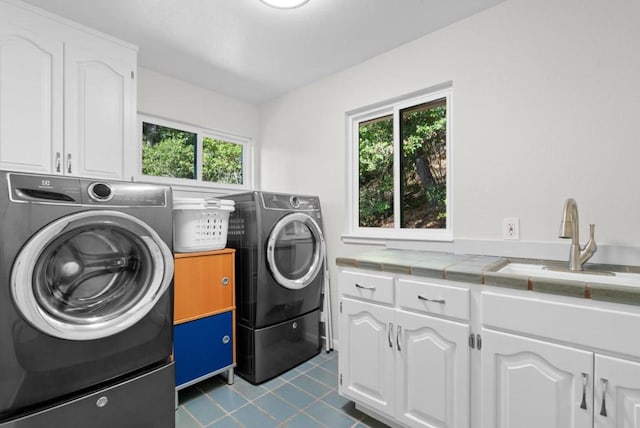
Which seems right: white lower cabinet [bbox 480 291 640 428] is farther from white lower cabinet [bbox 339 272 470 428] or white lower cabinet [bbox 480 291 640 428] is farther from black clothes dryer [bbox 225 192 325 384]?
black clothes dryer [bbox 225 192 325 384]

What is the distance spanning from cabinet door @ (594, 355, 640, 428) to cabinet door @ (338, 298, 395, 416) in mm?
758

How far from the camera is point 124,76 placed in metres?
2.00

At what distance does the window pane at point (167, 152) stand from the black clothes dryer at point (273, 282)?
2.71ft

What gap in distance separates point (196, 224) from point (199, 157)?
1.21 meters

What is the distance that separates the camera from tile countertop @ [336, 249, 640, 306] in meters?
0.99

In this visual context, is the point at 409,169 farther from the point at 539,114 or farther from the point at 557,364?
the point at 557,364

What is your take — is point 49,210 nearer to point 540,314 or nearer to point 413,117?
point 540,314

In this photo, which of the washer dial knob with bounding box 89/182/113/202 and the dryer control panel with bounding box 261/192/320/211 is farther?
the dryer control panel with bounding box 261/192/320/211

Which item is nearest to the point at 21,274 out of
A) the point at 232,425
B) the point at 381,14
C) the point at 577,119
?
the point at 232,425

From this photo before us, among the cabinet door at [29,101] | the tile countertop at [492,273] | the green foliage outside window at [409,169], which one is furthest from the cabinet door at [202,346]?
the green foliage outside window at [409,169]

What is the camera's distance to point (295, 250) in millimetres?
2305

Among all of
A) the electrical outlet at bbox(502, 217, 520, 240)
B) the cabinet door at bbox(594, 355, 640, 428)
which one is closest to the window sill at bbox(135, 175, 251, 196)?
the electrical outlet at bbox(502, 217, 520, 240)

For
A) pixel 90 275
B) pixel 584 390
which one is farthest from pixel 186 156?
pixel 584 390

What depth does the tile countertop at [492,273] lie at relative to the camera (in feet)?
3.25
